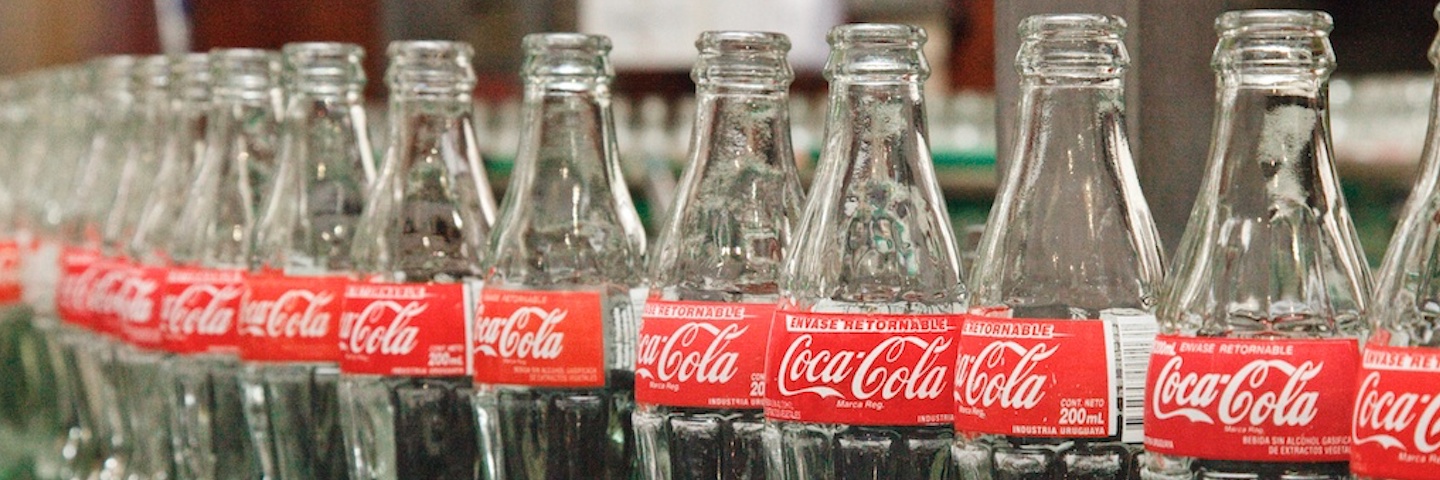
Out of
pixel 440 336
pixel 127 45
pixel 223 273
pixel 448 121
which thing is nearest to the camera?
pixel 440 336

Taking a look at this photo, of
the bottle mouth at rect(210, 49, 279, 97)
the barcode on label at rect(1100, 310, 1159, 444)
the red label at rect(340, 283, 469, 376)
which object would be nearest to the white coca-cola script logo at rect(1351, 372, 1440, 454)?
the barcode on label at rect(1100, 310, 1159, 444)

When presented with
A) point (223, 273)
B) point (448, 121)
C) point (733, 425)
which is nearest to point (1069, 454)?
point (733, 425)

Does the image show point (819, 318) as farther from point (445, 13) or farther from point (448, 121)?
point (445, 13)

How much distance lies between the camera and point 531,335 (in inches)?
48.9

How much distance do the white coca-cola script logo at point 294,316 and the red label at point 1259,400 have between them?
72 centimetres

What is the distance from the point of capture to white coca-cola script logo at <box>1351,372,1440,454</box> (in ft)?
Answer: 2.77

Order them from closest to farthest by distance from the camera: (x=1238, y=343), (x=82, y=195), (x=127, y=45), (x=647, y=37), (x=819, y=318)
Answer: (x=1238, y=343), (x=819, y=318), (x=82, y=195), (x=647, y=37), (x=127, y=45)

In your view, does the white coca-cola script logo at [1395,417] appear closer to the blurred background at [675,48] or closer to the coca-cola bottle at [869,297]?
the coca-cola bottle at [869,297]

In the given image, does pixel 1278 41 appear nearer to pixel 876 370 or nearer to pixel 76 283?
pixel 876 370

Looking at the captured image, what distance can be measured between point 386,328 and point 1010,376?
51cm

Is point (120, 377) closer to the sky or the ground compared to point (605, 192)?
closer to the ground

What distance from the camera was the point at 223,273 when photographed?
165cm

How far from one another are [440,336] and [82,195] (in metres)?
1.18

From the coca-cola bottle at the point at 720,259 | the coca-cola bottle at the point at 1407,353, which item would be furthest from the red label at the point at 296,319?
the coca-cola bottle at the point at 1407,353
